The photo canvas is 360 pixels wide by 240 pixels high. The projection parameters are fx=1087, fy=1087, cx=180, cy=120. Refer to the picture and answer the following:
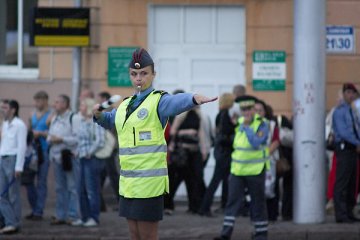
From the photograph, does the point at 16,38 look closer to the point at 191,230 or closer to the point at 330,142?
the point at 191,230

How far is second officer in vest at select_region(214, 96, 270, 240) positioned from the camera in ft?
45.2

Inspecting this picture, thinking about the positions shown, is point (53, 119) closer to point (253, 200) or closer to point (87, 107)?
point (87, 107)

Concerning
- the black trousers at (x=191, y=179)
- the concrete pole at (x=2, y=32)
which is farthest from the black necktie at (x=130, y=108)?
the concrete pole at (x=2, y=32)

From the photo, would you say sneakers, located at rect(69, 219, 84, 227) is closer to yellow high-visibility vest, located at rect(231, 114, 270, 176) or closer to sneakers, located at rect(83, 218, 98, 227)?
sneakers, located at rect(83, 218, 98, 227)

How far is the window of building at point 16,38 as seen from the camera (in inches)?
760

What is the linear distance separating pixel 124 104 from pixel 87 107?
677 cm

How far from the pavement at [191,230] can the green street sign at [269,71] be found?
2.87 meters

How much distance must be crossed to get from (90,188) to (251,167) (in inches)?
109

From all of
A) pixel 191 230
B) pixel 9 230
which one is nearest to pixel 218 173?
pixel 191 230

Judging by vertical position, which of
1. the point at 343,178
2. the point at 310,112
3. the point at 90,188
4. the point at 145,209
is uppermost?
the point at 310,112

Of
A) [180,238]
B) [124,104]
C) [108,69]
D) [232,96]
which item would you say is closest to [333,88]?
[232,96]

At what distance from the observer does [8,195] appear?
50.1 ft

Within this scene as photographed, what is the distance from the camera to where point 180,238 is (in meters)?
14.8

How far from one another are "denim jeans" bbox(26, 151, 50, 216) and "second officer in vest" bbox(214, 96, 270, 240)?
12.3 feet
